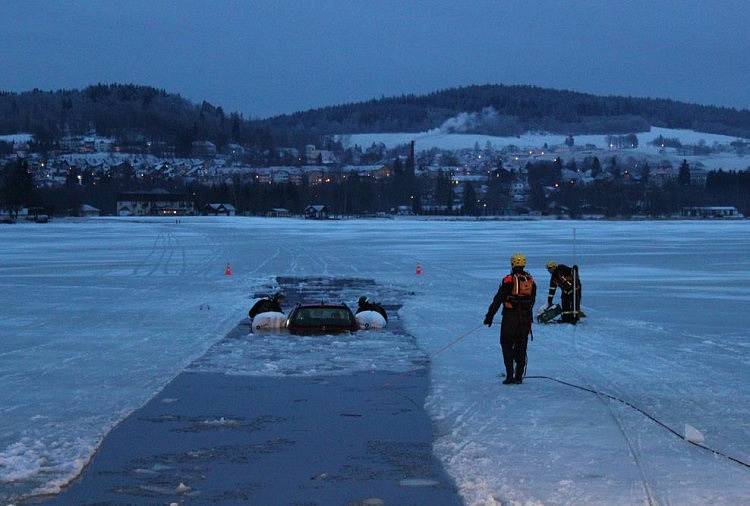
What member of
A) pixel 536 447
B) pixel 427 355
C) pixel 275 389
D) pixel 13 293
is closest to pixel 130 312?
pixel 13 293

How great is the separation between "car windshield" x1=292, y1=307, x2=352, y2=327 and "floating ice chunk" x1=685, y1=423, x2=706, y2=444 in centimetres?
929

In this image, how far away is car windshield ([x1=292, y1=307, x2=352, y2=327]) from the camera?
18938mm

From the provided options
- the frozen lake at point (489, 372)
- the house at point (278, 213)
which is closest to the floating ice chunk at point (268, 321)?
the frozen lake at point (489, 372)

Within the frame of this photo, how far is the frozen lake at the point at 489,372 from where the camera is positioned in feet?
30.2

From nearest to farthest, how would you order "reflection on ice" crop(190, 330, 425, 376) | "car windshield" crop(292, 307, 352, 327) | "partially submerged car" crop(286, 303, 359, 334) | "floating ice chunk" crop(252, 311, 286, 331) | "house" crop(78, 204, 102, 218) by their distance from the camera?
"reflection on ice" crop(190, 330, 425, 376) → "partially submerged car" crop(286, 303, 359, 334) → "car windshield" crop(292, 307, 352, 327) → "floating ice chunk" crop(252, 311, 286, 331) → "house" crop(78, 204, 102, 218)

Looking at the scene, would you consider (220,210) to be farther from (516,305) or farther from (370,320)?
(516,305)

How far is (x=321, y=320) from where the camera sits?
19.0 meters

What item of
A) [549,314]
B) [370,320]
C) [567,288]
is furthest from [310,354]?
[567,288]

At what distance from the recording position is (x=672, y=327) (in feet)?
66.2

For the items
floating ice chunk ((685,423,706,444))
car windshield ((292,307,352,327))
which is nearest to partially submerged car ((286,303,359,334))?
car windshield ((292,307,352,327))

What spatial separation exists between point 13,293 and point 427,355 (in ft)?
51.0

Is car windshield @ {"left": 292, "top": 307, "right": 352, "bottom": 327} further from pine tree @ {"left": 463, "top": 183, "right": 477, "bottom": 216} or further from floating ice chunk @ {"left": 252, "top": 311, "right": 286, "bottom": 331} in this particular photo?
pine tree @ {"left": 463, "top": 183, "right": 477, "bottom": 216}

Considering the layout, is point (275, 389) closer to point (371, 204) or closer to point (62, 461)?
point (62, 461)

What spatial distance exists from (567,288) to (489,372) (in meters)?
6.86
